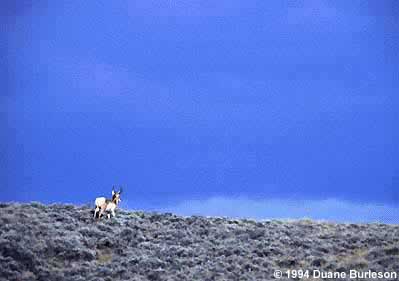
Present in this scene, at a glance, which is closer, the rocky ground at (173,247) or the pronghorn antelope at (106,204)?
the rocky ground at (173,247)

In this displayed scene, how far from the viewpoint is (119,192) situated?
63.5 ft

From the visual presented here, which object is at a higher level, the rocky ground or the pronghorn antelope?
the pronghorn antelope

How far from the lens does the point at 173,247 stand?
1734 centimetres

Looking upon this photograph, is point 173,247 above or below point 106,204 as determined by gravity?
below

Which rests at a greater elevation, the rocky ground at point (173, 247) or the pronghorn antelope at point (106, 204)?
the pronghorn antelope at point (106, 204)

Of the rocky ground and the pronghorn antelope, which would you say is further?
the pronghorn antelope

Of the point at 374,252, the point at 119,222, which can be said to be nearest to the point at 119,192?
the point at 119,222

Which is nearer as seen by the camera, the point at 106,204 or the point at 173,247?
the point at 173,247

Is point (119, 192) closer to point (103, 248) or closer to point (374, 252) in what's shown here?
point (103, 248)

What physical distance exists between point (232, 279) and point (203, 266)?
0.94m

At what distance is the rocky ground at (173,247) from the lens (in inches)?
611

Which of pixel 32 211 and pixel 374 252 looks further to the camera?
pixel 32 211

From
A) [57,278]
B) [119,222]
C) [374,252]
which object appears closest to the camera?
[57,278]

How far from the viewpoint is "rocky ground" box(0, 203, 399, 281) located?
51.0ft
